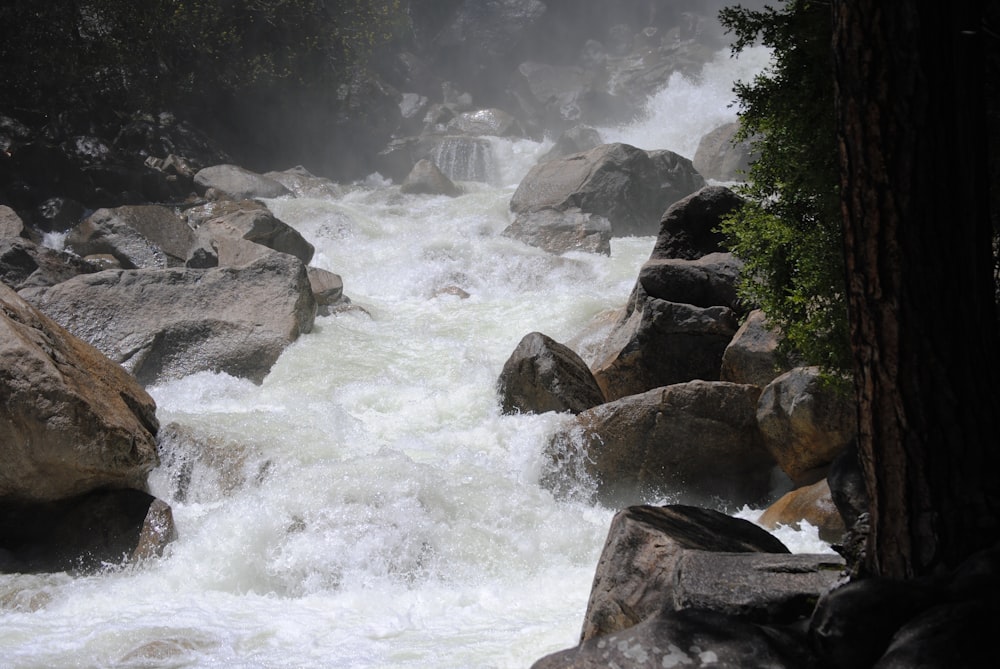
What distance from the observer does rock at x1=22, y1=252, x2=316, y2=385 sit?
1073cm

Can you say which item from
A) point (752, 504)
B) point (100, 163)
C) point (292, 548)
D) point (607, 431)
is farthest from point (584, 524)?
point (100, 163)

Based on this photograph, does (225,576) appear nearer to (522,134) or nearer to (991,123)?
(991,123)

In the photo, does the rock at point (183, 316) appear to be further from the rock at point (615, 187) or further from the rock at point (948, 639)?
the rock at point (948, 639)

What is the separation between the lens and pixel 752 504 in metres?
7.51

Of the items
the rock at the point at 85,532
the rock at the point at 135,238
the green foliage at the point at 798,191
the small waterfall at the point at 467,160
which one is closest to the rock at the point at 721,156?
the small waterfall at the point at 467,160

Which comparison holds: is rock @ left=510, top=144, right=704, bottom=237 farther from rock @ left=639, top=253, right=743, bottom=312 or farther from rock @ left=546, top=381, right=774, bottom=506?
rock @ left=546, top=381, right=774, bottom=506

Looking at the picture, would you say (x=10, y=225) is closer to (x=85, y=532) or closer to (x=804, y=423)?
(x=85, y=532)

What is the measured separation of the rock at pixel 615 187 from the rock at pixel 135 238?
23.8 ft

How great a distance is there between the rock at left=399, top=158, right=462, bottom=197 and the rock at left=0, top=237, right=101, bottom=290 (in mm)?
11546

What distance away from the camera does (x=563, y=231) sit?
1747cm

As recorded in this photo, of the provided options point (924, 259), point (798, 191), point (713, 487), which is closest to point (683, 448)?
point (713, 487)

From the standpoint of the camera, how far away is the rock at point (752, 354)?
26.2ft

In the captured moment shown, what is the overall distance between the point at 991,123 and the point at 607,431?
4064mm

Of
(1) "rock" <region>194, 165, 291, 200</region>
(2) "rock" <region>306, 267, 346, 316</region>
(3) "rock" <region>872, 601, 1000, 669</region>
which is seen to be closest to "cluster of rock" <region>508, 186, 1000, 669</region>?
(3) "rock" <region>872, 601, 1000, 669</region>
